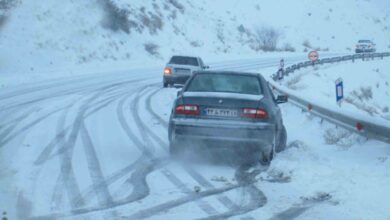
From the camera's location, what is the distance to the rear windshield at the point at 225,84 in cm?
1045

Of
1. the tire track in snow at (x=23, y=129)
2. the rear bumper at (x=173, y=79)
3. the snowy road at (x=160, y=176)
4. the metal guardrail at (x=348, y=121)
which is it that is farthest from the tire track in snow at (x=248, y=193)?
the rear bumper at (x=173, y=79)

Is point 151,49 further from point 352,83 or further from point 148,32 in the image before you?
point 352,83

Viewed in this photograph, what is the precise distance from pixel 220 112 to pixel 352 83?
2903cm

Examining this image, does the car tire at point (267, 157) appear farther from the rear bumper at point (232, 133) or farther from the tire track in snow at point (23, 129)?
the tire track in snow at point (23, 129)

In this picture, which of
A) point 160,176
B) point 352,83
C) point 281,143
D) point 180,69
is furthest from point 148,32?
point 160,176

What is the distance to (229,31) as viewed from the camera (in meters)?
64.4

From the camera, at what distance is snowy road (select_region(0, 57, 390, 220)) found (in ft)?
23.4

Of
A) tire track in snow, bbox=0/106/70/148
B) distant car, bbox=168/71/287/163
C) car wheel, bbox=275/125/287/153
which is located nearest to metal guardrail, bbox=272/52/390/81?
tire track in snow, bbox=0/106/70/148

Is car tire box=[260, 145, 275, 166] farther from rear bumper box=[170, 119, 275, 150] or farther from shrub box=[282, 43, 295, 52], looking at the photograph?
shrub box=[282, 43, 295, 52]

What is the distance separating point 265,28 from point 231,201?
6542cm

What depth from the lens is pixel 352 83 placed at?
37.5 m

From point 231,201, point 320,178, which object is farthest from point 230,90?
point 231,201

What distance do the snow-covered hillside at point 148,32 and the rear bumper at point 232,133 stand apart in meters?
21.3

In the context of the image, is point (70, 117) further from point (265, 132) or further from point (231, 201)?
point (231, 201)
